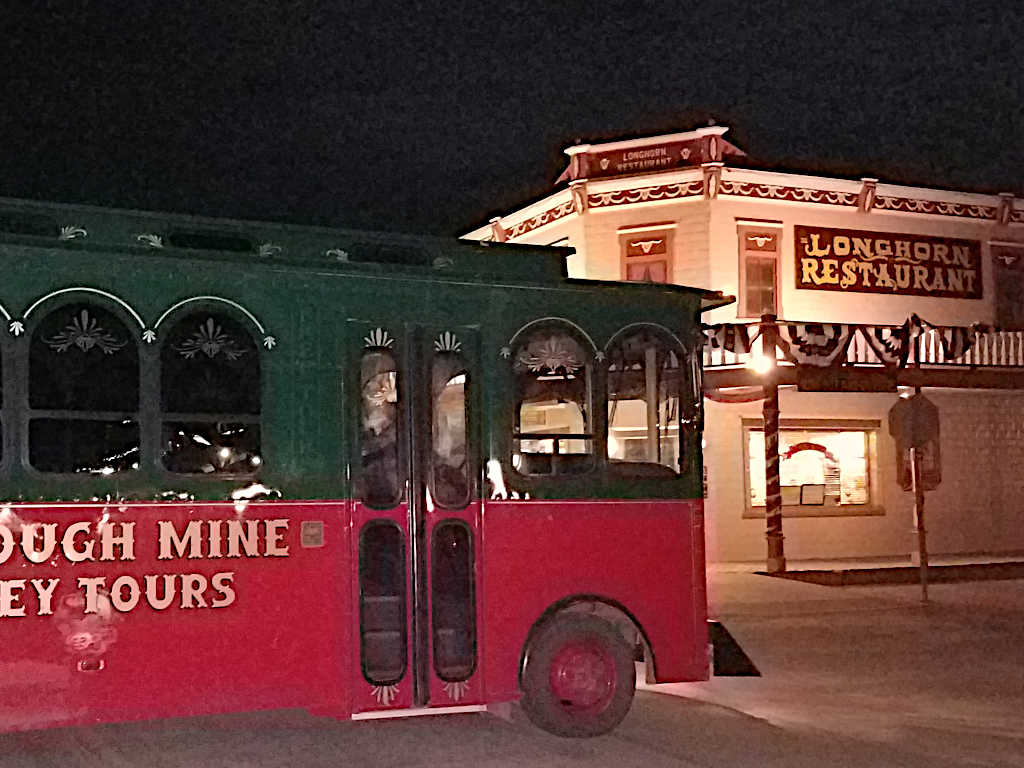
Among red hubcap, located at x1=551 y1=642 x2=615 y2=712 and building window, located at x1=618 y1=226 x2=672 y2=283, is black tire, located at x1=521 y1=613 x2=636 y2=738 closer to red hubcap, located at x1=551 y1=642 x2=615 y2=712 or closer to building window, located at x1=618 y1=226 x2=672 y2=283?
red hubcap, located at x1=551 y1=642 x2=615 y2=712

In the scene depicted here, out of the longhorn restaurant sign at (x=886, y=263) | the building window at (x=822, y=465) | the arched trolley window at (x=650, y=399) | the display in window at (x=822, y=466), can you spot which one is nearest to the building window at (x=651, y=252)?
the longhorn restaurant sign at (x=886, y=263)

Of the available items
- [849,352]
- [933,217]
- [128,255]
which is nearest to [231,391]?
[128,255]

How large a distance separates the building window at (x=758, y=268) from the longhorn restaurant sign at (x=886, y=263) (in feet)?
1.77

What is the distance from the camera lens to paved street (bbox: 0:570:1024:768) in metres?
7.40

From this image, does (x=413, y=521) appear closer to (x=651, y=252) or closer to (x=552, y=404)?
(x=552, y=404)

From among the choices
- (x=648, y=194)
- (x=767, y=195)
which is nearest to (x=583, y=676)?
(x=648, y=194)

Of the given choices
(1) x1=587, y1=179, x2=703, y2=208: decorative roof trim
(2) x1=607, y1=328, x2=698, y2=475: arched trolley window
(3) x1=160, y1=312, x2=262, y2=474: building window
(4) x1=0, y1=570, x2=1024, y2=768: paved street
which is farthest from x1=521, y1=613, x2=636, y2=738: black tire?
(1) x1=587, y1=179, x2=703, y2=208: decorative roof trim

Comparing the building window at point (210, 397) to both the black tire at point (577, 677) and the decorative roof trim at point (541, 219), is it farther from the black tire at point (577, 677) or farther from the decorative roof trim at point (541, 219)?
the decorative roof trim at point (541, 219)

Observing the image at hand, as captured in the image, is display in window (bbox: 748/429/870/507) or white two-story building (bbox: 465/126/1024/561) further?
display in window (bbox: 748/429/870/507)

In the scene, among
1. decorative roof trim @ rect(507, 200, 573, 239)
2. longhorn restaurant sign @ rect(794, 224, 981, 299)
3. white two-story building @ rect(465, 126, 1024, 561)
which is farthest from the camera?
decorative roof trim @ rect(507, 200, 573, 239)

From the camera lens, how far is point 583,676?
7898mm

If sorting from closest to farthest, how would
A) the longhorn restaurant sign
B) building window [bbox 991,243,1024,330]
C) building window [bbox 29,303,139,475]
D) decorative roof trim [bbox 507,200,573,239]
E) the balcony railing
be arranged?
1. building window [bbox 29,303,139,475]
2. the balcony railing
3. the longhorn restaurant sign
4. decorative roof trim [bbox 507,200,573,239]
5. building window [bbox 991,243,1024,330]

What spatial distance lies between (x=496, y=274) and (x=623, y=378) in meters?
1.14

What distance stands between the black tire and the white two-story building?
1307cm
